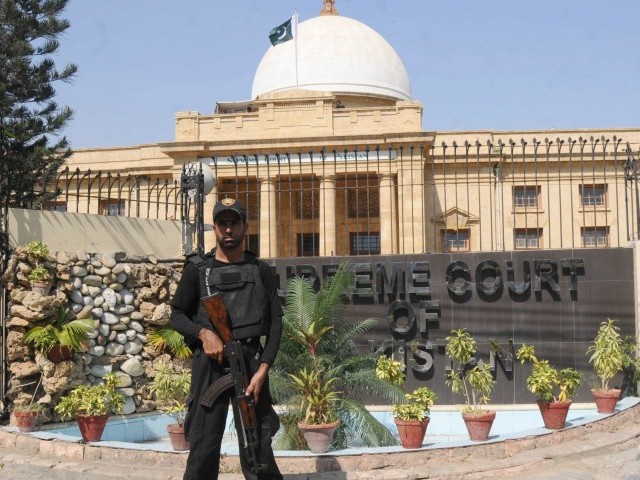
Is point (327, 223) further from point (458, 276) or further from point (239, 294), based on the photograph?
point (239, 294)

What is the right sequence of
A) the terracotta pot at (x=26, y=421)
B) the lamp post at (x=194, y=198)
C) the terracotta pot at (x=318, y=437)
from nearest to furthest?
1. the terracotta pot at (x=318, y=437)
2. the terracotta pot at (x=26, y=421)
3. the lamp post at (x=194, y=198)

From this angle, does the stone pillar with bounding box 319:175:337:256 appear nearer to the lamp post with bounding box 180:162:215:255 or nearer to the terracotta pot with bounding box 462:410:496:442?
the lamp post with bounding box 180:162:215:255

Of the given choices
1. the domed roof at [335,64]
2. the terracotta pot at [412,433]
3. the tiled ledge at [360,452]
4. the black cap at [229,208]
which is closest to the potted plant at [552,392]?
the tiled ledge at [360,452]

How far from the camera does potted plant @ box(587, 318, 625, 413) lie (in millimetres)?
7973

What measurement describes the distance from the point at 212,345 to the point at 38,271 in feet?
15.9

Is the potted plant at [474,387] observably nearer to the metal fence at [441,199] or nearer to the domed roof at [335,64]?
the metal fence at [441,199]

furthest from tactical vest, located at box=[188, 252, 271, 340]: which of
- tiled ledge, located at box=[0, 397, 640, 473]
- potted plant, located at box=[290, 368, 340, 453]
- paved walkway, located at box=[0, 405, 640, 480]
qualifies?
potted plant, located at box=[290, 368, 340, 453]

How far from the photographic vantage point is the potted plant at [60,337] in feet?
26.8

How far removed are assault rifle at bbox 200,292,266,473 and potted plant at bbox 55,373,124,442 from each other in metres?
3.14

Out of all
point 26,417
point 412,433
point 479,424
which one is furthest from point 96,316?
point 479,424

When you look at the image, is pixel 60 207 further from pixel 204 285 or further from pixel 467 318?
pixel 204 285

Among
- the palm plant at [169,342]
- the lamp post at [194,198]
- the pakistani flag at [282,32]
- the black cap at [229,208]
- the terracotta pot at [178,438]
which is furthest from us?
the pakistani flag at [282,32]

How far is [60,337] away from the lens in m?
8.27

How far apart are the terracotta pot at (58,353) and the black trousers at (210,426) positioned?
4.48m
